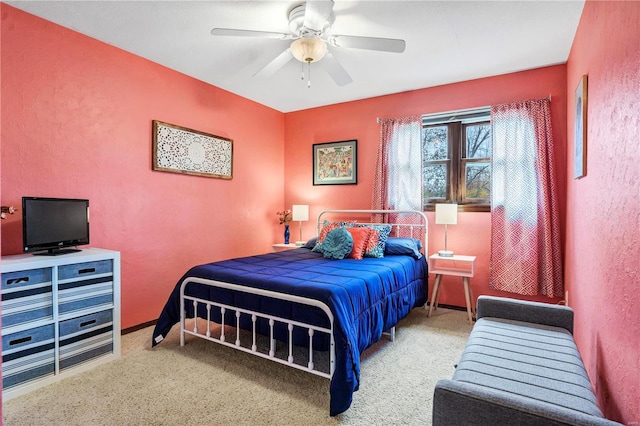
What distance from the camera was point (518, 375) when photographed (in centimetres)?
149

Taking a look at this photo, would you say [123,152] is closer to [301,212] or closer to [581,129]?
[301,212]

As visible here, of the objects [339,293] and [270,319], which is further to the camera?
[270,319]

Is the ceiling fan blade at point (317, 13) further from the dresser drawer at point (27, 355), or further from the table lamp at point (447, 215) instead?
the dresser drawer at point (27, 355)

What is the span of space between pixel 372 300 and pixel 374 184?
7.06 feet

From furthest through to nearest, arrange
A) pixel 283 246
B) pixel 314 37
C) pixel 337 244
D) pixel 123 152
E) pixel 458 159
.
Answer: pixel 283 246
pixel 458 159
pixel 337 244
pixel 123 152
pixel 314 37

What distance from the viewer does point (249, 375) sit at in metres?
2.39

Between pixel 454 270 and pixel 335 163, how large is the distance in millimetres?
2110

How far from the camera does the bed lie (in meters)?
2.04

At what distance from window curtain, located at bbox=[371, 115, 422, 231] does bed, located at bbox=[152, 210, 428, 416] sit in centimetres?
78

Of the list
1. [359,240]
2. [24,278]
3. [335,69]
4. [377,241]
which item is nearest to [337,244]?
[359,240]

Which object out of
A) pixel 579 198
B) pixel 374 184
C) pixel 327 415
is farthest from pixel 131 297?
pixel 579 198

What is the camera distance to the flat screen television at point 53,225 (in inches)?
92.6

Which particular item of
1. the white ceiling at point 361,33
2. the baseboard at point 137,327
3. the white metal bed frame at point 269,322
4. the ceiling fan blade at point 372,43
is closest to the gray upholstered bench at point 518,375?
the white metal bed frame at point 269,322

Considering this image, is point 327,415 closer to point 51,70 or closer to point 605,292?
point 605,292
